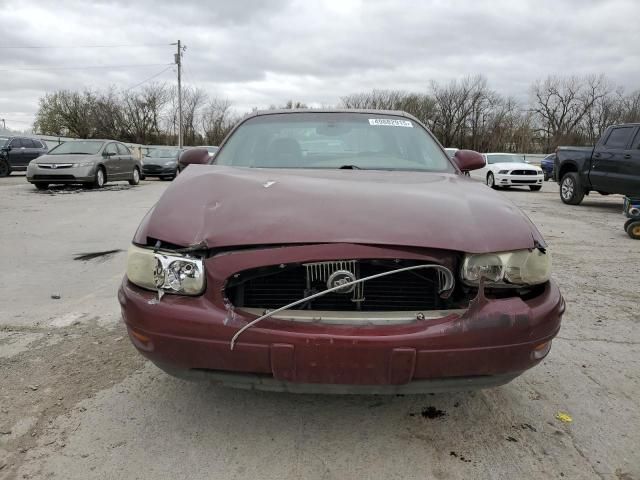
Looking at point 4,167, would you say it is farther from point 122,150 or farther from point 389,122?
point 389,122

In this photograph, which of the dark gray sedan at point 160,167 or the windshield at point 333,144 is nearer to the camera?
the windshield at point 333,144

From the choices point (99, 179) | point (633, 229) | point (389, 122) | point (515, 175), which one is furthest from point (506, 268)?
point (515, 175)

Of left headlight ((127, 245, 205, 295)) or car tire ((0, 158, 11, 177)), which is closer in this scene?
left headlight ((127, 245, 205, 295))

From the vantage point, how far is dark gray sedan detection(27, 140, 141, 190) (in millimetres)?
13250

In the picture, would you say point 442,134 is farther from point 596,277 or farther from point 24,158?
point 596,277

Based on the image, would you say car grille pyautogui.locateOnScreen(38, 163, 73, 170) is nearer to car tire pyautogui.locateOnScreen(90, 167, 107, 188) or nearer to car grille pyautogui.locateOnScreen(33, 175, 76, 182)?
car grille pyautogui.locateOnScreen(33, 175, 76, 182)

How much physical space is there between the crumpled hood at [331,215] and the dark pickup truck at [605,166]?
8896 millimetres

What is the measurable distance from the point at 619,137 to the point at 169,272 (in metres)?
10.9

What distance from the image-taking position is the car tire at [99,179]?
14125 mm

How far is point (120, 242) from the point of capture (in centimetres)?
637

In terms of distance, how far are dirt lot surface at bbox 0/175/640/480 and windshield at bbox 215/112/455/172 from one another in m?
1.38

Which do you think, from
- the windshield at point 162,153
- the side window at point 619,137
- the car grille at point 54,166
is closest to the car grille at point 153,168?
the windshield at point 162,153

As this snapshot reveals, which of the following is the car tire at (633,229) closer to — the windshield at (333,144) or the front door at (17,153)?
the windshield at (333,144)

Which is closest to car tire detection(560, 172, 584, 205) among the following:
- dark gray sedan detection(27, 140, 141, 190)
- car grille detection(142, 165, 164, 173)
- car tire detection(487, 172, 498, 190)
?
car tire detection(487, 172, 498, 190)
